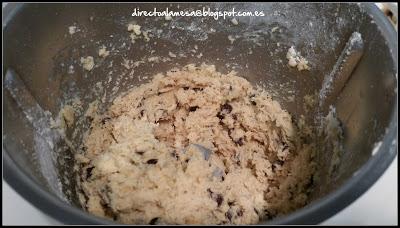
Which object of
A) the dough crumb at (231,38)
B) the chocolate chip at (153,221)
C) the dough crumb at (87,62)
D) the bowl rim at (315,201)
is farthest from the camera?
the dough crumb at (231,38)

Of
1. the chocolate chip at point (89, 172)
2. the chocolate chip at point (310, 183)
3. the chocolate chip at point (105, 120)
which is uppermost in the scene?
the chocolate chip at point (310, 183)

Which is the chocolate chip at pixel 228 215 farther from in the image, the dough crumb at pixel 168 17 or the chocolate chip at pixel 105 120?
the dough crumb at pixel 168 17

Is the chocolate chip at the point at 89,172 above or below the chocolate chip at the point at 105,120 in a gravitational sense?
below

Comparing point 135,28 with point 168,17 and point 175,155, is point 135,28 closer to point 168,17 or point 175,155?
point 168,17

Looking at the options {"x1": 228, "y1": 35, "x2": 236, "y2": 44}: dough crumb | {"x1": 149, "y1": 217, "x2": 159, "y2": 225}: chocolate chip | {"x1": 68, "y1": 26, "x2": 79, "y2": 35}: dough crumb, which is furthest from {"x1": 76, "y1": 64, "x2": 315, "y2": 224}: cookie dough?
{"x1": 68, "y1": 26, "x2": 79, "y2": 35}: dough crumb

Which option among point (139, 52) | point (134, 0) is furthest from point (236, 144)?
point (134, 0)

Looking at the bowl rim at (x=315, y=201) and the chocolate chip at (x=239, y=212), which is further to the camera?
the chocolate chip at (x=239, y=212)

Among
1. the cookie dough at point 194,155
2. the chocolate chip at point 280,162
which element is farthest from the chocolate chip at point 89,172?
the chocolate chip at point 280,162
